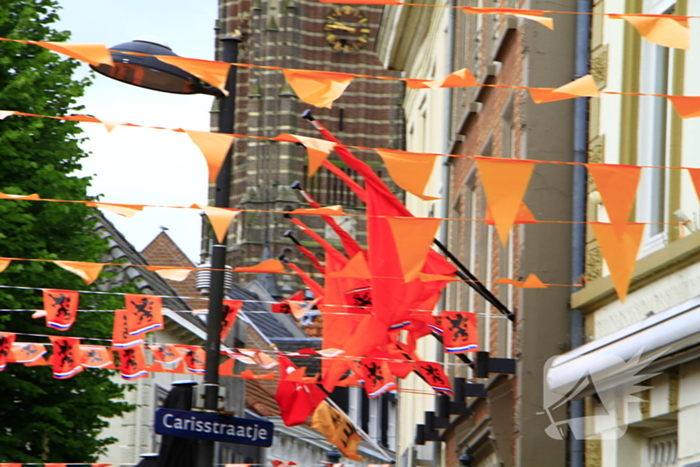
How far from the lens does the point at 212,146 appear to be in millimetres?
6980

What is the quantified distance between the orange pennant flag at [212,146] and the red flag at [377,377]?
5946 millimetres

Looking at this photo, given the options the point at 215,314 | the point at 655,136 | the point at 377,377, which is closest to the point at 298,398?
the point at 377,377

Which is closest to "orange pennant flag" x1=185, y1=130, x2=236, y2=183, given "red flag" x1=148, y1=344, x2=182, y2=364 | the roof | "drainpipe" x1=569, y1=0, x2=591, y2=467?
"drainpipe" x1=569, y1=0, x2=591, y2=467

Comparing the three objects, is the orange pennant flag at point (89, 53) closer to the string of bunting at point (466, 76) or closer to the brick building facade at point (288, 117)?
the string of bunting at point (466, 76)

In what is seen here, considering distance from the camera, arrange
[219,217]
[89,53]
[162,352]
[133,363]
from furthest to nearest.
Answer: [162,352] → [133,363] → [219,217] → [89,53]

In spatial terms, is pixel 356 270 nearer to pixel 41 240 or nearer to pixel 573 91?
pixel 573 91

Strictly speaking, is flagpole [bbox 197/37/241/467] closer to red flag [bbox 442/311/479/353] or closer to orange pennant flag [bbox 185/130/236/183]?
orange pennant flag [bbox 185/130/236/183]

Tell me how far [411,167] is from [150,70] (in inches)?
99.3

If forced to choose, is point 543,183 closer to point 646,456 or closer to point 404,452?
point 646,456

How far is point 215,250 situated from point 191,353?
6.27 m

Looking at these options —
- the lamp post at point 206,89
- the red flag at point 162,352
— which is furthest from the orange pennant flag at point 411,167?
the red flag at point 162,352

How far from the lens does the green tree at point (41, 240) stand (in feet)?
53.9

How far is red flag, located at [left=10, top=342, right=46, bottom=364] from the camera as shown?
1413 centimetres

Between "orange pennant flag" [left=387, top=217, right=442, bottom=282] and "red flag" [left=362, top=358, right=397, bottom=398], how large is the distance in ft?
17.6
